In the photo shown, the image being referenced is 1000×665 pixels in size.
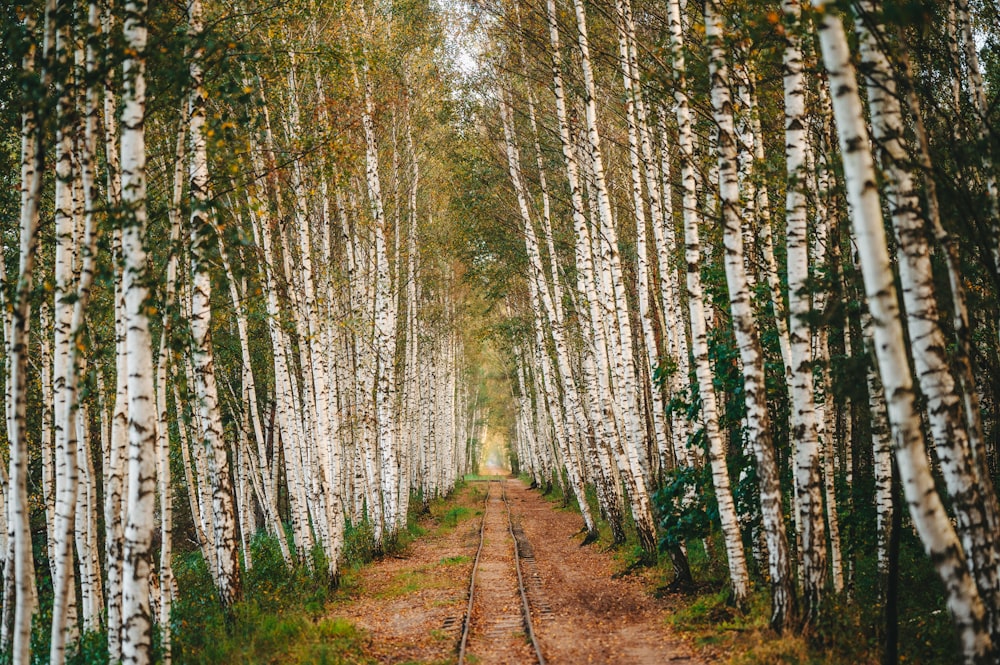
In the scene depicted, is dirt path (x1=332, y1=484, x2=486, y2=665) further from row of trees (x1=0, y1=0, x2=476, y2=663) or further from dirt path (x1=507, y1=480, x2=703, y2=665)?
dirt path (x1=507, y1=480, x2=703, y2=665)

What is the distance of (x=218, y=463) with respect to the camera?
893cm

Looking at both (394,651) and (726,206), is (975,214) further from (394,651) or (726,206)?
(394,651)

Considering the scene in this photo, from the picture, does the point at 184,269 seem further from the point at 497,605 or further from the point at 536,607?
the point at 536,607

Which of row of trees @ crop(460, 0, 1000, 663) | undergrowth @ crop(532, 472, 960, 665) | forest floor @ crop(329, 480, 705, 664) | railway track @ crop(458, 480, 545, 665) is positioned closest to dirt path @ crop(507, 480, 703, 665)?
forest floor @ crop(329, 480, 705, 664)

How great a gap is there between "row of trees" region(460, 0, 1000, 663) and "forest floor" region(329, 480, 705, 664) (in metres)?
1.05

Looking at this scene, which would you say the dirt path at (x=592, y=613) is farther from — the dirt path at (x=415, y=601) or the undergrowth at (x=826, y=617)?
the dirt path at (x=415, y=601)

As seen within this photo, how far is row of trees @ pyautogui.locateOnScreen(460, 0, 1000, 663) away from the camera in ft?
15.0

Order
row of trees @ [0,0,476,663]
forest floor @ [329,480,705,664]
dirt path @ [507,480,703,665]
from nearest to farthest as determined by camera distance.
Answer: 1. row of trees @ [0,0,476,663]
2. dirt path @ [507,480,703,665]
3. forest floor @ [329,480,705,664]

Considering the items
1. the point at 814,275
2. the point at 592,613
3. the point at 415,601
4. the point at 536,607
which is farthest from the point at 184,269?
the point at 814,275

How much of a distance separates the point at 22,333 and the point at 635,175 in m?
9.41

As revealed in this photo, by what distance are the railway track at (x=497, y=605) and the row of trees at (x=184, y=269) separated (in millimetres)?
2595

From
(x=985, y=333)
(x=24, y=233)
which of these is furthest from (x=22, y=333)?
(x=985, y=333)

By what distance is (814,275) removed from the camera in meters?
8.05

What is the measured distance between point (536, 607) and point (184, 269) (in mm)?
6991
